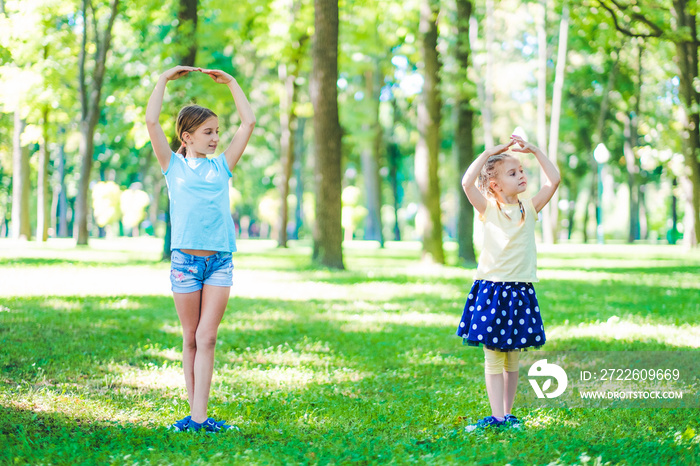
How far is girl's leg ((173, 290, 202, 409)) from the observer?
434 cm

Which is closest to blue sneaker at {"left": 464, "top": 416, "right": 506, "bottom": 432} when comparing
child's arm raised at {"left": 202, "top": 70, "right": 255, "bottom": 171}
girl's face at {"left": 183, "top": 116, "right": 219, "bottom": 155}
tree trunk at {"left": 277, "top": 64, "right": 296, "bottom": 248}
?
child's arm raised at {"left": 202, "top": 70, "right": 255, "bottom": 171}

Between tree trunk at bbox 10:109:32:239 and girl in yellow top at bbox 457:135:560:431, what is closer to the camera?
girl in yellow top at bbox 457:135:560:431

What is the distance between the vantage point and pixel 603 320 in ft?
30.5

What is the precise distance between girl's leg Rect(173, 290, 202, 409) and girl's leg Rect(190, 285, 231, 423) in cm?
4

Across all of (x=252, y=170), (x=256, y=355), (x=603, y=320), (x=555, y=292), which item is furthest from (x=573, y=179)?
(x=256, y=355)

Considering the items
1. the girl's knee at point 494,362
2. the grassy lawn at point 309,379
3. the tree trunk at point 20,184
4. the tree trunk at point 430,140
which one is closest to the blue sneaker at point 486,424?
the grassy lawn at point 309,379

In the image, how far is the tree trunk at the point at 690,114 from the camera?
60.4ft

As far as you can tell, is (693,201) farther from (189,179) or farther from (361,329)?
(189,179)

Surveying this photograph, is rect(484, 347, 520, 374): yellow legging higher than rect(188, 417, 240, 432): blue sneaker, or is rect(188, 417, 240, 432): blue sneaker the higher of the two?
rect(484, 347, 520, 374): yellow legging

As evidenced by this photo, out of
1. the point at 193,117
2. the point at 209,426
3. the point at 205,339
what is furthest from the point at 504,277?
the point at 193,117

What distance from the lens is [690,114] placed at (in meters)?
18.6

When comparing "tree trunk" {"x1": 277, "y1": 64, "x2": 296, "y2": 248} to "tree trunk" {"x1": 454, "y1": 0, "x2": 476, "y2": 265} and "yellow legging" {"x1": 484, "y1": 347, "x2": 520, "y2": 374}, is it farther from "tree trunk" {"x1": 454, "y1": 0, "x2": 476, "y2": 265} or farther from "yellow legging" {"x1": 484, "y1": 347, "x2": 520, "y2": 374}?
"yellow legging" {"x1": 484, "y1": 347, "x2": 520, "y2": 374}

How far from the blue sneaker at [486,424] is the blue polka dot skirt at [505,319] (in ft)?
1.54

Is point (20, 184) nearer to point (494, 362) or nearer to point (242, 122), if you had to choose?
point (242, 122)
